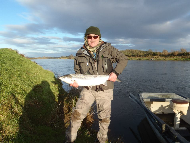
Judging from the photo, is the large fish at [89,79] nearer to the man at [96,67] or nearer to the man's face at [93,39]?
the man at [96,67]

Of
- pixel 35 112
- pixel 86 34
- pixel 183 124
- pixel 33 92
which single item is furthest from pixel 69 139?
→ pixel 183 124

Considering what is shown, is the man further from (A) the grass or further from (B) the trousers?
(A) the grass

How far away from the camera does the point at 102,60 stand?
4359 mm

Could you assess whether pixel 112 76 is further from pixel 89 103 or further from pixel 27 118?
pixel 27 118

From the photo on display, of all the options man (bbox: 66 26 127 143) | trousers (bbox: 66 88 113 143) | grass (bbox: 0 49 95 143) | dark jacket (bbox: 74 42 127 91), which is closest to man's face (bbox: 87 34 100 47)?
man (bbox: 66 26 127 143)

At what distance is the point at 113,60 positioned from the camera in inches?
180

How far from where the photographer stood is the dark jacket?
434 cm

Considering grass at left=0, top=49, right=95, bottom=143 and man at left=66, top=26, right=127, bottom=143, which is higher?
man at left=66, top=26, right=127, bottom=143

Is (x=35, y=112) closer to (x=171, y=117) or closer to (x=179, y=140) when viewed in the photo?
(x=179, y=140)

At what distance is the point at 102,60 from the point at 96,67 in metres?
0.32

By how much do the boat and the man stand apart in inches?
101

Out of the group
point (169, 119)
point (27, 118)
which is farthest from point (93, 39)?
point (169, 119)

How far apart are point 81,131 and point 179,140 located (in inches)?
168

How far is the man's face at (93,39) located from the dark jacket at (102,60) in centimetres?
23
